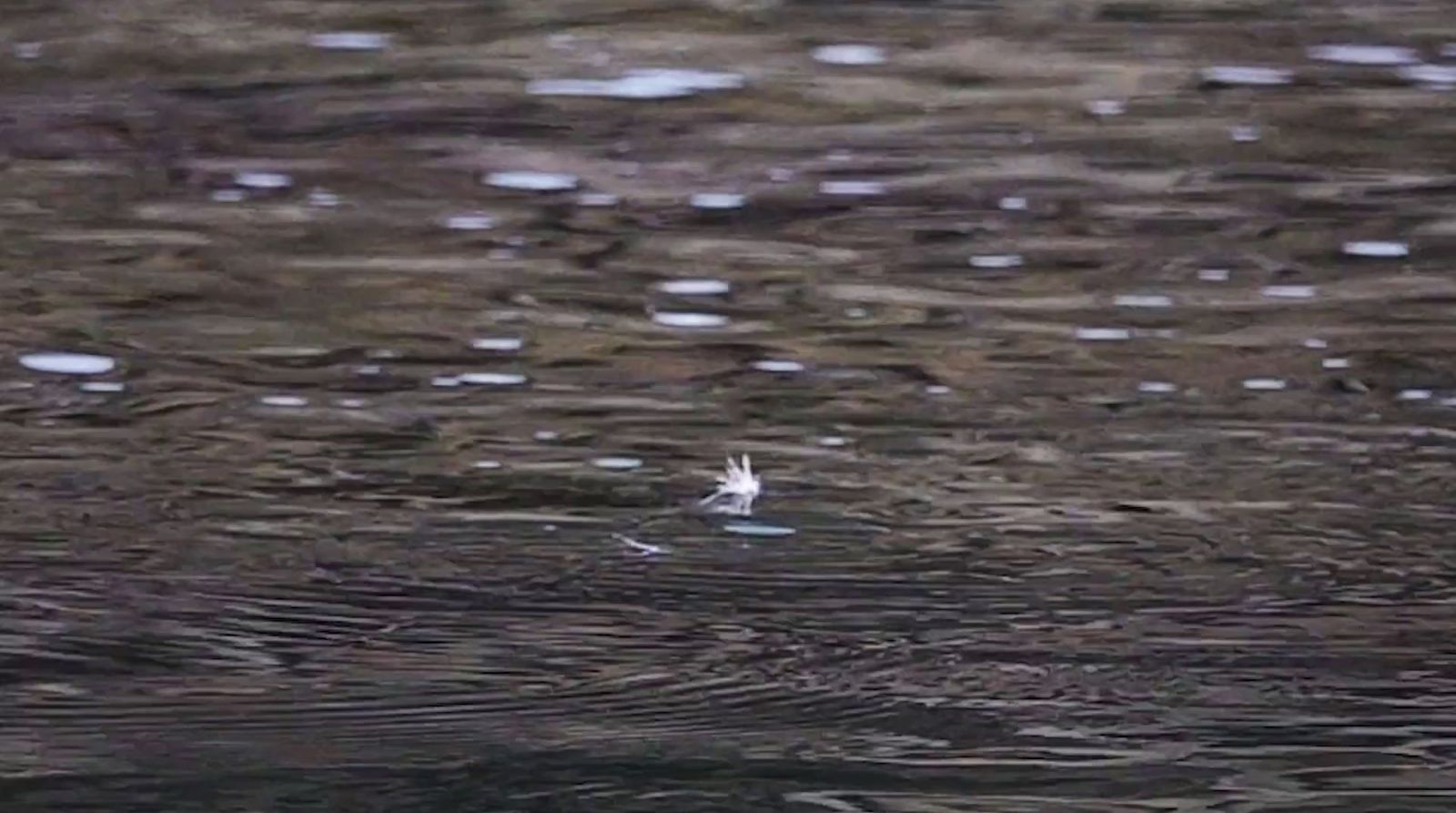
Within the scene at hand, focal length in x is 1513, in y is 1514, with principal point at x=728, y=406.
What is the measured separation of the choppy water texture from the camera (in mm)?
538

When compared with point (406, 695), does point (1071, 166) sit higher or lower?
higher

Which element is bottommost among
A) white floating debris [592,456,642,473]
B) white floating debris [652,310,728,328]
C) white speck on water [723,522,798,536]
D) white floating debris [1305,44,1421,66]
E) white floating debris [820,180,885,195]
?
white speck on water [723,522,798,536]

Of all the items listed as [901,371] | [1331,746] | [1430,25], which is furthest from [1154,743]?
[1430,25]

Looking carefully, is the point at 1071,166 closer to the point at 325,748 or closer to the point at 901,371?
the point at 901,371

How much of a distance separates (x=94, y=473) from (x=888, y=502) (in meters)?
0.29

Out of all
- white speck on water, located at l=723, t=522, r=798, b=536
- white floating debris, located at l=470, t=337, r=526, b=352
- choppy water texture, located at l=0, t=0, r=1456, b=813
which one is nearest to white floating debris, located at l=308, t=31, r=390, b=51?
choppy water texture, located at l=0, t=0, r=1456, b=813

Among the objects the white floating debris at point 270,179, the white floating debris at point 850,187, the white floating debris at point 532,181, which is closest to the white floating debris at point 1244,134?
the white floating debris at point 850,187

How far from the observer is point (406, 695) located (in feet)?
1.90

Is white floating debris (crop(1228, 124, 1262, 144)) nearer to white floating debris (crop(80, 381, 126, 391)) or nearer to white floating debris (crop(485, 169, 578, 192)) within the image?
white floating debris (crop(485, 169, 578, 192))

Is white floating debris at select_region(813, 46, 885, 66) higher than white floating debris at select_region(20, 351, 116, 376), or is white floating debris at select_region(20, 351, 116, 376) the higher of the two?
white floating debris at select_region(813, 46, 885, 66)

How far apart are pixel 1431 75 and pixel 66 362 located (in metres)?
0.50

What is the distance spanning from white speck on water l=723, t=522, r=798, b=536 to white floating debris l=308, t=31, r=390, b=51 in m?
0.21

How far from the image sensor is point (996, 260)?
1.78ft

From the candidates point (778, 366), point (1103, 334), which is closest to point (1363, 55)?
point (1103, 334)
